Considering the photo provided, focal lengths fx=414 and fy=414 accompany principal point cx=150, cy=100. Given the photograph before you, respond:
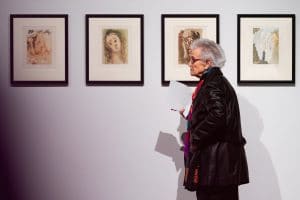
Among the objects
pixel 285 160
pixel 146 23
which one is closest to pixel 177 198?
pixel 285 160

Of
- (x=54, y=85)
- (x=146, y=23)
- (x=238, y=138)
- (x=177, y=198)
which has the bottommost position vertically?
(x=177, y=198)

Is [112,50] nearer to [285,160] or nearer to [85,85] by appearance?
[85,85]

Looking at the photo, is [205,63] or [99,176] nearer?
[205,63]

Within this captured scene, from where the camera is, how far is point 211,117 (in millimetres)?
2391

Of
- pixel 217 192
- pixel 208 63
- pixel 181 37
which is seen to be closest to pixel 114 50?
pixel 181 37

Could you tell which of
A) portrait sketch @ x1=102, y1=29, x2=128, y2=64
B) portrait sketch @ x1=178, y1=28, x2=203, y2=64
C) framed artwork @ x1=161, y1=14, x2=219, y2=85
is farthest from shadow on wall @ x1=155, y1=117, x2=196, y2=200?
portrait sketch @ x1=102, y1=29, x2=128, y2=64

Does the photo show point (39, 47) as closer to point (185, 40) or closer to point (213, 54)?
point (185, 40)

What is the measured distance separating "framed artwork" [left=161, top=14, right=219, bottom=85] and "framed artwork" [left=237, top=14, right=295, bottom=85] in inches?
9.5

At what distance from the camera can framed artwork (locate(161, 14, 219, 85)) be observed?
3158mm

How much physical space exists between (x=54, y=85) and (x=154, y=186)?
110 cm

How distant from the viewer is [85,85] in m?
3.20

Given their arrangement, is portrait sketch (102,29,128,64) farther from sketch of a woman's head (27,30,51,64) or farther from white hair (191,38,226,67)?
white hair (191,38,226,67)

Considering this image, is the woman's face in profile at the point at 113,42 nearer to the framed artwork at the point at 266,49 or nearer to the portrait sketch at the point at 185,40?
the portrait sketch at the point at 185,40

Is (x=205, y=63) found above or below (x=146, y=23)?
below
